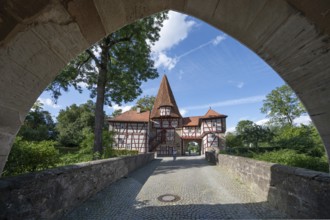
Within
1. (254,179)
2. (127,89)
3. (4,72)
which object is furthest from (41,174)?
(127,89)

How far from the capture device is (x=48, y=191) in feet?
10.8

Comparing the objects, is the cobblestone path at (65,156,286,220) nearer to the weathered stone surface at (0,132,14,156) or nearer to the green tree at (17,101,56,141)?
the weathered stone surface at (0,132,14,156)

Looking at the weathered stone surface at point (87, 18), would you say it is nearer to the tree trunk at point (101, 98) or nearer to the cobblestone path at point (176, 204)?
the cobblestone path at point (176, 204)

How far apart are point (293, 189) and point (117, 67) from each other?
11.5m

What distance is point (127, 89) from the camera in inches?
523

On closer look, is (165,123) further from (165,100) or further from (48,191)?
(48,191)

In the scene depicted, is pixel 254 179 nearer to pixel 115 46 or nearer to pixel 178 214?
pixel 178 214

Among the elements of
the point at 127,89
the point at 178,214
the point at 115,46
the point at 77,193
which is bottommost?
the point at 178,214

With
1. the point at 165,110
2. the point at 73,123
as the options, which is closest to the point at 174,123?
the point at 165,110

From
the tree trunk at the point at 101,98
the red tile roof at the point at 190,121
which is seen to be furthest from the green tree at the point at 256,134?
the red tile roof at the point at 190,121

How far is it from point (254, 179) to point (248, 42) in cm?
476

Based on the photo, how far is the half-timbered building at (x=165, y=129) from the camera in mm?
30797

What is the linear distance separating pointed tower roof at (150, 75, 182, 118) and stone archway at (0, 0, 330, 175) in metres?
32.5

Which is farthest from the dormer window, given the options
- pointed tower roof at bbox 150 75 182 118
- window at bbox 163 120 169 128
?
window at bbox 163 120 169 128
